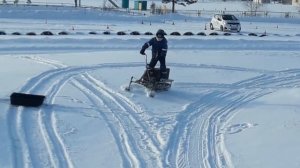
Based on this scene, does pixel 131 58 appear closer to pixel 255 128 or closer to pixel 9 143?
pixel 255 128

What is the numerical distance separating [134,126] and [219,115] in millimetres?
2467

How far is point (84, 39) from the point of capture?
27344 mm

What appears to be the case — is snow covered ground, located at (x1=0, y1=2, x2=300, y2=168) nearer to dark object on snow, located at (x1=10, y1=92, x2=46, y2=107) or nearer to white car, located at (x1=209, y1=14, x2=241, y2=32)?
dark object on snow, located at (x1=10, y1=92, x2=46, y2=107)

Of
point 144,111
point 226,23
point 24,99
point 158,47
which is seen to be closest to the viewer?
point 24,99

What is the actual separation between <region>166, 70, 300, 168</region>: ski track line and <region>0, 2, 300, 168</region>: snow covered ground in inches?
0.8

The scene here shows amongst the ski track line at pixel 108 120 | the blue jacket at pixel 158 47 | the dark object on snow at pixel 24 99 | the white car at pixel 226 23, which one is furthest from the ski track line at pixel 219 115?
the white car at pixel 226 23

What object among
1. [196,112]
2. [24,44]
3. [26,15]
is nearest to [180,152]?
[196,112]

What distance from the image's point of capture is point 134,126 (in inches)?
465

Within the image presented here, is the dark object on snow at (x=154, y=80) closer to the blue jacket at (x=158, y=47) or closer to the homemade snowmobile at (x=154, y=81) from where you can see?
the homemade snowmobile at (x=154, y=81)

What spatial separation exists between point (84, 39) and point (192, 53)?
225 inches

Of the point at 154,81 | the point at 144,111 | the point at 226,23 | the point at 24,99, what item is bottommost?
the point at 144,111

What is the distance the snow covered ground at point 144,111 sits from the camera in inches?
388

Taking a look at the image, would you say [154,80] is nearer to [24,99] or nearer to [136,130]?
[24,99]

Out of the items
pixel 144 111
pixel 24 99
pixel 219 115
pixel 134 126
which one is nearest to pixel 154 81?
pixel 144 111
